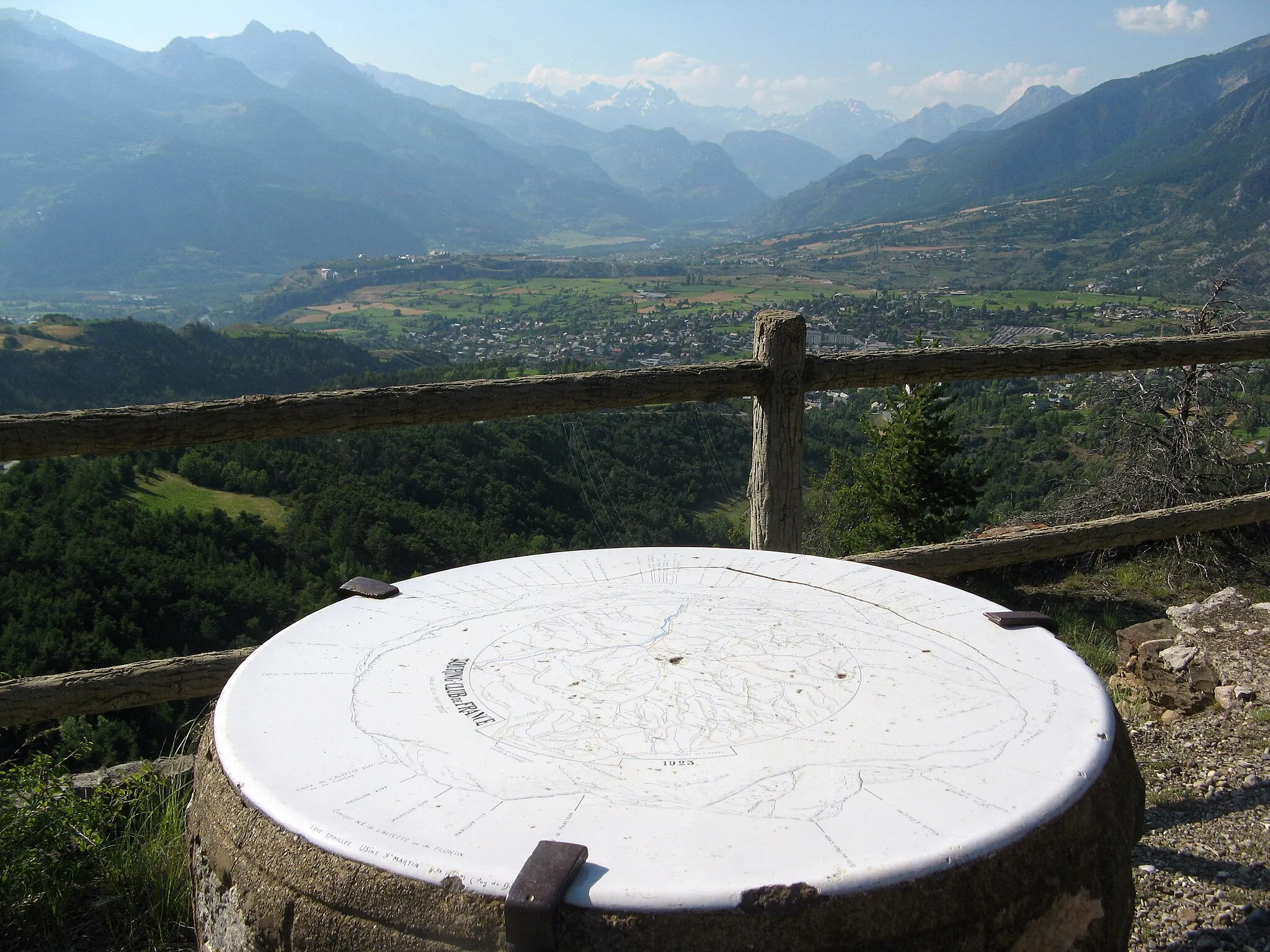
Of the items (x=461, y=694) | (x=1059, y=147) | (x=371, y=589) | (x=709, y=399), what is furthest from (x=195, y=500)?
(x=1059, y=147)

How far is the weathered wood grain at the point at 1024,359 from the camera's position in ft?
10.8

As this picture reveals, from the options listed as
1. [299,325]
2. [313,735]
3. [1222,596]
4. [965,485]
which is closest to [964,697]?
[313,735]

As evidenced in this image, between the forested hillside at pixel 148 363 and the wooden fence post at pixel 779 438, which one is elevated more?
the wooden fence post at pixel 779 438

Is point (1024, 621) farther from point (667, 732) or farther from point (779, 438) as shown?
point (779, 438)

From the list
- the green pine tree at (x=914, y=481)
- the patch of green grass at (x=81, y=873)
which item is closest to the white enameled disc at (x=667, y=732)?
the patch of green grass at (x=81, y=873)

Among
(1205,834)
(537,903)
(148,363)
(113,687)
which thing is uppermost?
(537,903)

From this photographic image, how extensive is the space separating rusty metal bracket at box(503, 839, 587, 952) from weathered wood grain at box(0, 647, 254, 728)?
1696 millimetres

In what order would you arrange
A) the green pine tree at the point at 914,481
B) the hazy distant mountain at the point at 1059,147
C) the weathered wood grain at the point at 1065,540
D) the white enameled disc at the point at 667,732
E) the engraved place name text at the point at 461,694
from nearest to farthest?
the white enameled disc at the point at 667,732 → the engraved place name text at the point at 461,694 → the weathered wood grain at the point at 1065,540 → the green pine tree at the point at 914,481 → the hazy distant mountain at the point at 1059,147

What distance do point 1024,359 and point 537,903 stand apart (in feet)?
10.8

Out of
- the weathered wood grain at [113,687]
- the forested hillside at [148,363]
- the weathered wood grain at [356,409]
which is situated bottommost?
the forested hillside at [148,363]

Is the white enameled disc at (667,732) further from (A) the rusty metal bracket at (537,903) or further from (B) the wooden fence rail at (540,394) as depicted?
(B) the wooden fence rail at (540,394)

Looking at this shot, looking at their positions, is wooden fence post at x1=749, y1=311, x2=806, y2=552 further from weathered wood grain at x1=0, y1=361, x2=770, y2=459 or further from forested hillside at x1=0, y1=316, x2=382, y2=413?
forested hillside at x1=0, y1=316, x2=382, y2=413

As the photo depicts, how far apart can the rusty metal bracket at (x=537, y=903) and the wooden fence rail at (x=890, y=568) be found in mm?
1756

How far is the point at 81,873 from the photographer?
2096mm
